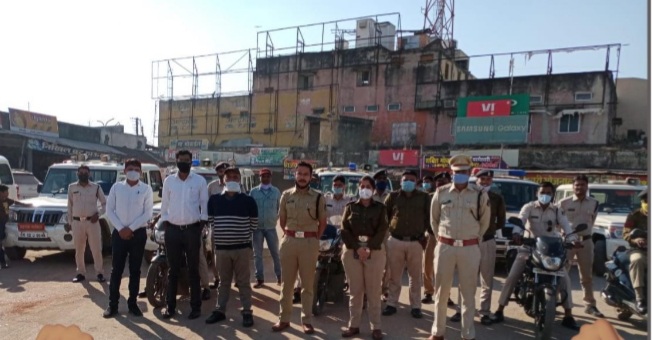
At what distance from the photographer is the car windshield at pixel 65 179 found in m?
8.70

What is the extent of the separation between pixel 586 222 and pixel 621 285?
1.42m

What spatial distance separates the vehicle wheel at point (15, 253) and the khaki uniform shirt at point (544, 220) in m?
8.50

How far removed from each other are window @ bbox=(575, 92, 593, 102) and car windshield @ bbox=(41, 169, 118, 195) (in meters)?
24.4

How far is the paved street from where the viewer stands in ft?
15.1

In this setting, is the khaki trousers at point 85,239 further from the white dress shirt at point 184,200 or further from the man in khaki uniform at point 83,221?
the white dress shirt at point 184,200

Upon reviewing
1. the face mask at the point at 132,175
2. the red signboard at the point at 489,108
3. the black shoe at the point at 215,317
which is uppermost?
the red signboard at the point at 489,108

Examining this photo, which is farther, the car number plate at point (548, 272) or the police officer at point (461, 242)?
the car number plate at point (548, 272)

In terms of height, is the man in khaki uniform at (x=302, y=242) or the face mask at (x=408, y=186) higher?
the face mask at (x=408, y=186)

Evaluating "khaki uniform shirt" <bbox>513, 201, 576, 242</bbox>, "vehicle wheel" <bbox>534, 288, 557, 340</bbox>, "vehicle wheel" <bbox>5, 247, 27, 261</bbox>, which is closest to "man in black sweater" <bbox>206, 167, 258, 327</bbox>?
"vehicle wheel" <bbox>534, 288, 557, 340</bbox>

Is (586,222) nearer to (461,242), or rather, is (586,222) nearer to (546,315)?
(546,315)

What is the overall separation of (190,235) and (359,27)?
3587 millimetres

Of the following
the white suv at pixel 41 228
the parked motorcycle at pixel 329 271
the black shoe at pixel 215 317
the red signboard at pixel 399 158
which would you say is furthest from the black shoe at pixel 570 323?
the red signboard at pixel 399 158

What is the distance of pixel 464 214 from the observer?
4371mm

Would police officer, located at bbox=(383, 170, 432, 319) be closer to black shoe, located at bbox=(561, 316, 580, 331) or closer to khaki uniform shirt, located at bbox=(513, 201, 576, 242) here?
khaki uniform shirt, located at bbox=(513, 201, 576, 242)
